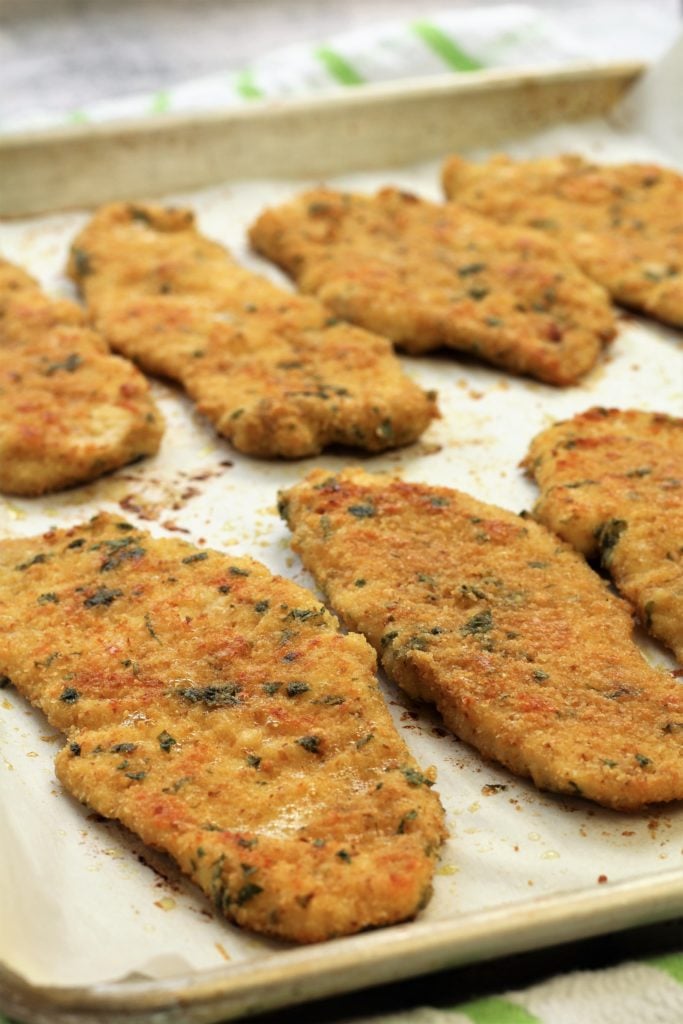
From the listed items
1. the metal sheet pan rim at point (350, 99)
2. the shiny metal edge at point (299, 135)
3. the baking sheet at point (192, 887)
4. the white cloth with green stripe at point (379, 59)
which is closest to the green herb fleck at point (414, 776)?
the baking sheet at point (192, 887)

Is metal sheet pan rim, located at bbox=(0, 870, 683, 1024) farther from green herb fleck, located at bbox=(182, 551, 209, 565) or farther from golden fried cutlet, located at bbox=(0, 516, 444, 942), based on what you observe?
green herb fleck, located at bbox=(182, 551, 209, 565)

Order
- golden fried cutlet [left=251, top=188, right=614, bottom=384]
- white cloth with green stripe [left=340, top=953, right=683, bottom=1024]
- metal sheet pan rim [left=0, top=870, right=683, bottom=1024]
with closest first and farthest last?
metal sheet pan rim [left=0, top=870, right=683, bottom=1024]
white cloth with green stripe [left=340, top=953, right=683, bottom=1024]
golden fried cutlet [left=251, top=188, right=614, bottom=384]

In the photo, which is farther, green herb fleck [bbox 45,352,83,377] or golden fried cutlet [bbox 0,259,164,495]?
green herb fleck [bbox 45,352,83,377]

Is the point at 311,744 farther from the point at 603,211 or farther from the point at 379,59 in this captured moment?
the point at 379,59

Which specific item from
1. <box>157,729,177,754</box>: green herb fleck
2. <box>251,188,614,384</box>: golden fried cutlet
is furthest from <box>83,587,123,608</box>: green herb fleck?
<box>251,188,614,384</box>: golden fried cutlet

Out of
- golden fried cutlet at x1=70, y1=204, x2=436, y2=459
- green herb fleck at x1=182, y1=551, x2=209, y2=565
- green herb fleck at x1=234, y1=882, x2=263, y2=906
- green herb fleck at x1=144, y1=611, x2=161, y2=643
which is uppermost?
green herb fleck at x1=234, y1=882, x2=263, y2=906

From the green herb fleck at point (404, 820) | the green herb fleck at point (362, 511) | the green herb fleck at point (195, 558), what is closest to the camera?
the green herb fleck at point (404, 820)

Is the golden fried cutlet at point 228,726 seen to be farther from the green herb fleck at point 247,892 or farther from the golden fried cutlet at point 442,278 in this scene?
the golden fried cutlet at point 442,278
